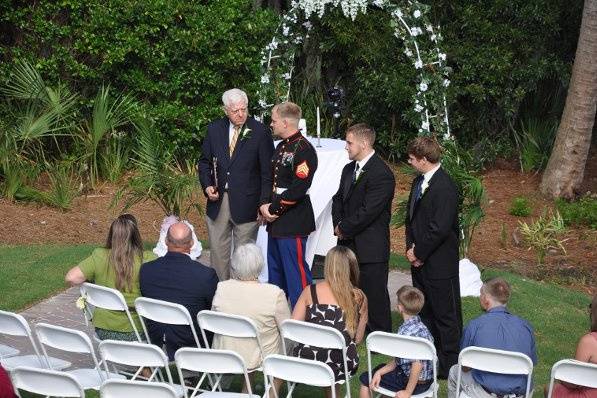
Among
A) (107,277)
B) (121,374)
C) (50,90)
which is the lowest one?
(121,374)

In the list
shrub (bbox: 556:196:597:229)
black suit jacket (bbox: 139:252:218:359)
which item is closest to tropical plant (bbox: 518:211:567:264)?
→ shrub (bbox: 556:196:597:229)

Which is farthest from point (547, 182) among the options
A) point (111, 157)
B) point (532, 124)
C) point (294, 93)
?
point (111, 157)

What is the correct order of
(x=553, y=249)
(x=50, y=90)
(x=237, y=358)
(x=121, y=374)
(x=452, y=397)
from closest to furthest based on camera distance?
(x=237, y=358) → (x=452, y=397) → (x=121, y=374) → (x=553, y=249) → (x=50, y=90)

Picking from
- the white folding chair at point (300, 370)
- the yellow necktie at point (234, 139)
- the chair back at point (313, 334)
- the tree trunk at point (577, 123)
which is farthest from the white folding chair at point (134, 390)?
the tree trunk at point (577, 123)

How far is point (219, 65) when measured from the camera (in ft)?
48.1

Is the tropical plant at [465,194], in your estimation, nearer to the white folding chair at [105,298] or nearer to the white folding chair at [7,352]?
the white folding chair at [105,298]

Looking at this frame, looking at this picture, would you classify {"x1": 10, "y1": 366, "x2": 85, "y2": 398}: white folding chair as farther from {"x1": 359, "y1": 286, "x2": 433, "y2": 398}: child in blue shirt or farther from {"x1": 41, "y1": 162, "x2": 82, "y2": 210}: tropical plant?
{"x1": 41, "y1": 162, "x2": 82, "y2": 210}: tropical plant

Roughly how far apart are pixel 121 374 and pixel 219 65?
7.78 meters

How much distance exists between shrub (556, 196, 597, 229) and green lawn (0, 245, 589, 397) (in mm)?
2385

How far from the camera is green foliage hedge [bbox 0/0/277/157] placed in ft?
46.3

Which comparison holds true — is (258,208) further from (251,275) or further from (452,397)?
(452,397)

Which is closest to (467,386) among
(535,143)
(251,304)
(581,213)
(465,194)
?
(251,304)

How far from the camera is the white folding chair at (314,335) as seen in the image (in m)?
6.57

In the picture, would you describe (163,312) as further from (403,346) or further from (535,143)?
(535,143)
